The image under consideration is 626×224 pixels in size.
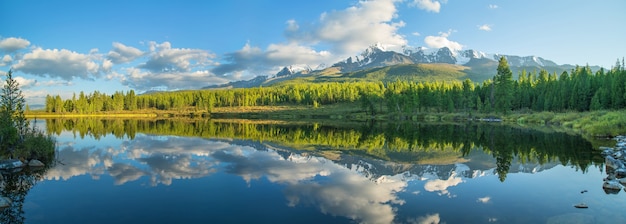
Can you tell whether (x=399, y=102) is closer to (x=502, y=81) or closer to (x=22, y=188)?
(x=502, y=81)

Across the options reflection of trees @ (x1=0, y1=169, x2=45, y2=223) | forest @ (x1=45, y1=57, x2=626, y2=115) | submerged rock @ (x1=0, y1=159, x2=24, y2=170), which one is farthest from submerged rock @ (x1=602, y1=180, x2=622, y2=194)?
forest @ (x1=45, y1=57, x2=626, y2=115)

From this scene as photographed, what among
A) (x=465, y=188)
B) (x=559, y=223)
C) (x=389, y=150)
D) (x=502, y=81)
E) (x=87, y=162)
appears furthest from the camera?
(x=502, y=81)

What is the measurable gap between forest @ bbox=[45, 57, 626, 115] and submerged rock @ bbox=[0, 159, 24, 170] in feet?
290

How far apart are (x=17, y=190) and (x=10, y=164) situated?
22.6ft

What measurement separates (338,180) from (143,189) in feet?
30.6

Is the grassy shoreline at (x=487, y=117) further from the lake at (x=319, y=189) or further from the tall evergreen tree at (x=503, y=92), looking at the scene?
the lake at (x=319, y=189)

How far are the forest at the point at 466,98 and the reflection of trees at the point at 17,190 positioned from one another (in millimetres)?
87146

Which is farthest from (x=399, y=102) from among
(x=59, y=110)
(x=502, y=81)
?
(x=59, y=110)

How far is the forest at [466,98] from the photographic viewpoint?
8200 cm

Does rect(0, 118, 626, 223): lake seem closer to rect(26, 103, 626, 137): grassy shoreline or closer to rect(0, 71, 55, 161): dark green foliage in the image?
rect(0, 71, 55, 161): dark green foliage

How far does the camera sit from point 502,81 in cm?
9206

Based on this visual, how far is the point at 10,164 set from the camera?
20.5 m

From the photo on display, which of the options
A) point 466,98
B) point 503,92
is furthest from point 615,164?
point 466,98

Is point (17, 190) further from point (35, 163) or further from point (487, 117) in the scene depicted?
point (487, 117)
